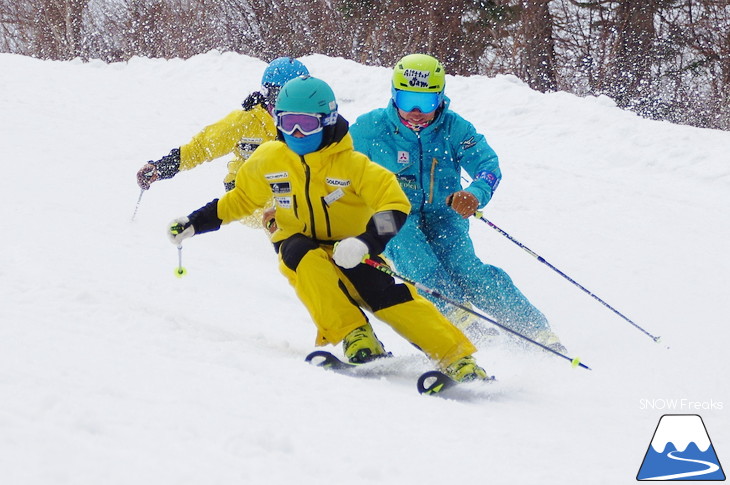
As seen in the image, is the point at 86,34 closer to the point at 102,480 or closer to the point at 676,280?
the point at 676,280

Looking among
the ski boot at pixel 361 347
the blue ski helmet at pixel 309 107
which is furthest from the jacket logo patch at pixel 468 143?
the ski boot at pixel 361 347

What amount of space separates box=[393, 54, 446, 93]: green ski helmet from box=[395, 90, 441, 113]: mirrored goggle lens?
0.02m

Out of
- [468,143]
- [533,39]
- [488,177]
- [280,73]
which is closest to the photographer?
[488,177]

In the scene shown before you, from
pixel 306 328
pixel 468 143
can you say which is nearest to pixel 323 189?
pixel 306 328

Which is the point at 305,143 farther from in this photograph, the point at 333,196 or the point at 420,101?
the point at 420,101

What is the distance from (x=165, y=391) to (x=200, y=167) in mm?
7227

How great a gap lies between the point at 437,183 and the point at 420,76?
0.67 m

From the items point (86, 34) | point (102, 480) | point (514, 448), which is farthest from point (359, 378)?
point (86, 34)

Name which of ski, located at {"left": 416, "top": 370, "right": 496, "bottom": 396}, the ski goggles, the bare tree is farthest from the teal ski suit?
the bare tree

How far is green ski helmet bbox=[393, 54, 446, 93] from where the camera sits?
195 inches

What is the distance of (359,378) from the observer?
11.3 ft

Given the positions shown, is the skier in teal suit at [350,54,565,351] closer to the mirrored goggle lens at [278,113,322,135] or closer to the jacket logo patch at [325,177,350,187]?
the jacket logo patch at [325,177,350,187]

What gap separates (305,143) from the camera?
3.89 m

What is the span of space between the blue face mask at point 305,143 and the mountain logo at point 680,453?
190 cm
